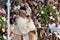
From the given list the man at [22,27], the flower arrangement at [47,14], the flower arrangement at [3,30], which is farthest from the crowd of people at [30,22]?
the flower arrangement at [3,30]

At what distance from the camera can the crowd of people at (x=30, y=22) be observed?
7523 mm

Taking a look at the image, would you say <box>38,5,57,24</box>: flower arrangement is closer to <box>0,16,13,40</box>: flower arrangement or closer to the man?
the man

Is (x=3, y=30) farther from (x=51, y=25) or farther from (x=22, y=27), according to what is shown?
(x=51, y=25)

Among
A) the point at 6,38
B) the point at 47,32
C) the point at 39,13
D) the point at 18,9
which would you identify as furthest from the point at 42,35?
the point at 6,38

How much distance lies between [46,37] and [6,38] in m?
3.57

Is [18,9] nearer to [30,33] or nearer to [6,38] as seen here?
[30,33]

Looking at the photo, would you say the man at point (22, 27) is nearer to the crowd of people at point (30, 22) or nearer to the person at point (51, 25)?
the crowd of people at point (30, 22)

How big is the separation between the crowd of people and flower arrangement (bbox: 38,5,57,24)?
0.34 feet

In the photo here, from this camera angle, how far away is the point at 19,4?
875cm

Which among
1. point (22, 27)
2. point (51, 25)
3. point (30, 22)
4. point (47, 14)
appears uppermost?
point (47, 14)

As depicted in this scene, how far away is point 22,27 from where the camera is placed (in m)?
7.57

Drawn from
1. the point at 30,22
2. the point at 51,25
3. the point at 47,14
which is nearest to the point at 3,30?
the point at 30,22

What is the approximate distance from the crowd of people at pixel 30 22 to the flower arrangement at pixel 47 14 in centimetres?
11

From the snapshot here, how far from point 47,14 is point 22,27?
230 centimetres
